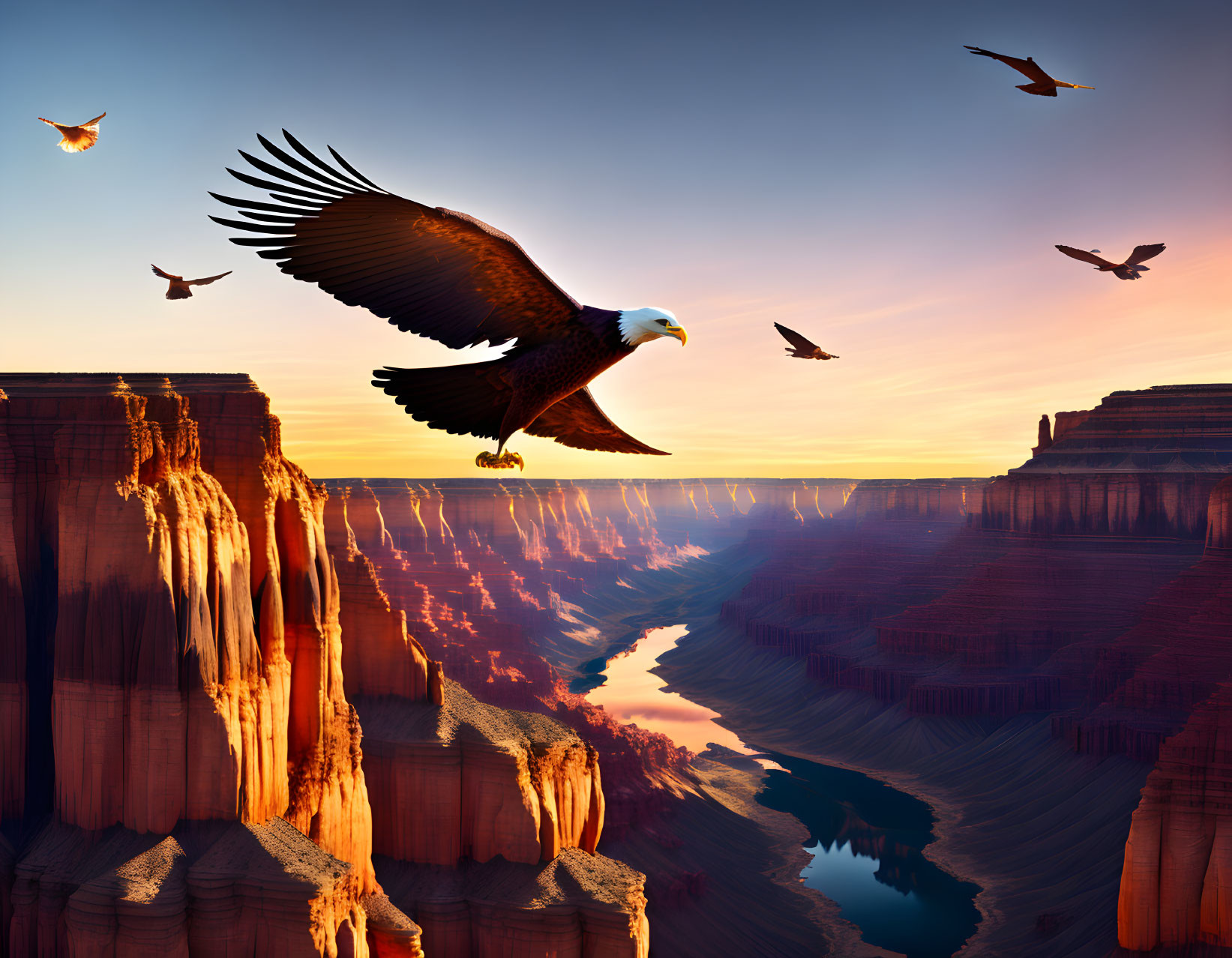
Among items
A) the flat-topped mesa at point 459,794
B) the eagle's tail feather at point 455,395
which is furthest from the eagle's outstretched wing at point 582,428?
the flat-topped mesa at point 459,794

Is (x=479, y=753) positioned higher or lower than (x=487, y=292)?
lower

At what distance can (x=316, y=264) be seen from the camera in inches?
217

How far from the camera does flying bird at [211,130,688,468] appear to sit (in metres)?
5.42

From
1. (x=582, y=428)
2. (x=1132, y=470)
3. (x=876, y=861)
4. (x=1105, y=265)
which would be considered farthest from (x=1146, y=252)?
(x=1132, y=470)

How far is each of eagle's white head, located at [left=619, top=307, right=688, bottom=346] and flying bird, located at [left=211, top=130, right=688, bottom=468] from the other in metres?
0.01

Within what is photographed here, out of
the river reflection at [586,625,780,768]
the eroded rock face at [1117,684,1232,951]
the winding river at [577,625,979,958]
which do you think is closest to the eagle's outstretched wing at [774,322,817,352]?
the eroded rock face at [1117,684,1232,951]

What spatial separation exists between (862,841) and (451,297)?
6835 cm

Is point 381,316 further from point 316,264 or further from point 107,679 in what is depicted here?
point 107,679

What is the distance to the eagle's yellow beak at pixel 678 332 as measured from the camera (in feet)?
15.5

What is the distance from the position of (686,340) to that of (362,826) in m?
26.3

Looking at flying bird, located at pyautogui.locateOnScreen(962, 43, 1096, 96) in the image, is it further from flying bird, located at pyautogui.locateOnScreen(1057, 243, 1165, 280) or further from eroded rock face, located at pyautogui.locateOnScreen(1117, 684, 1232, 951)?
eroded rock face, located at pyautogui.locateOnScreen(1117, 684, 1232, 951)

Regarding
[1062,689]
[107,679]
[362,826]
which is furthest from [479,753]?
[1062,689]

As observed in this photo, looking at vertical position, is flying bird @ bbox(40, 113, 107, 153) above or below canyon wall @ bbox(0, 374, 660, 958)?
above

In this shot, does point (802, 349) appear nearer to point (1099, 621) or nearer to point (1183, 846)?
point (1183, 846)
